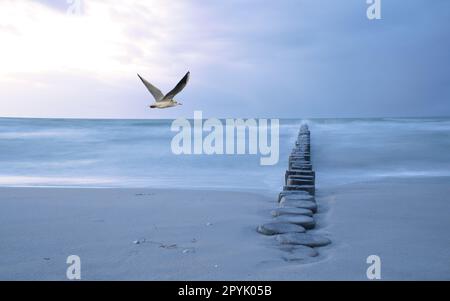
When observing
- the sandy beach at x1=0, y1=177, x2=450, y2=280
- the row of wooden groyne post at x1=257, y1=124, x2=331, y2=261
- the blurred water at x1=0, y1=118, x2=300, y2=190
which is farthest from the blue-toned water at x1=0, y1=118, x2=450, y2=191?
the sandy beach at x1=0, y1=177, x2=450, y2=280

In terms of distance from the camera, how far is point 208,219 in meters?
4.05

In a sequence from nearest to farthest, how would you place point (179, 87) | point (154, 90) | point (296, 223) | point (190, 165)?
point (179, 87) → point (154, 90) → point (296, 223) → point (190, 165)

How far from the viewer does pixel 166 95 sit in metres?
2.88

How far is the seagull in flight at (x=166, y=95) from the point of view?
2781 millimetres

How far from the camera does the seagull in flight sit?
2.78m

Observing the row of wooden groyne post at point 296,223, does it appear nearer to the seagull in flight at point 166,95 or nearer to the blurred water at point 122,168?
the seagull in flight at point 166,95

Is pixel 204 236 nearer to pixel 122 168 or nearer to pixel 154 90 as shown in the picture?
pixel 154 90

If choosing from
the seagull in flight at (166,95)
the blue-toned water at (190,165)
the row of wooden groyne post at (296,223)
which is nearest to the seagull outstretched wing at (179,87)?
the seagull in flight at (166,95)

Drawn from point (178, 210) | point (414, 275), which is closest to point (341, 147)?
point (178, 210)

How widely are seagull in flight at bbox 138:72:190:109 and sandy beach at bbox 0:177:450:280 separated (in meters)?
0.96

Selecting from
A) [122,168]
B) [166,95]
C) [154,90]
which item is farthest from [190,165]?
[166,95]

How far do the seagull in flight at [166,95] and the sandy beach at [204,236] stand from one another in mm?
956

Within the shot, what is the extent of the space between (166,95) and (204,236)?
1.16 meters

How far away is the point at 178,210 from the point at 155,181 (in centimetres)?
339
